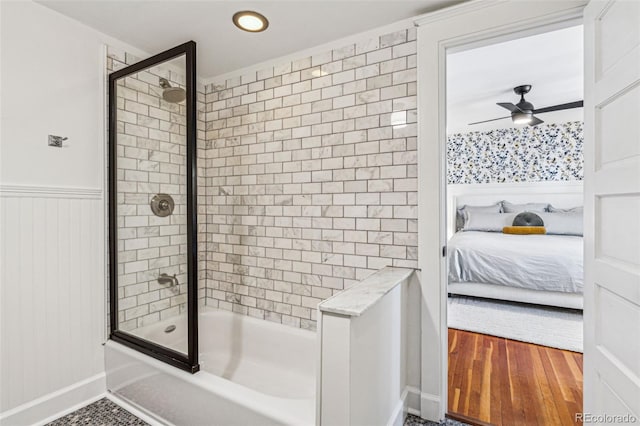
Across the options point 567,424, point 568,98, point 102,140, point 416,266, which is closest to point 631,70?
point 416,266

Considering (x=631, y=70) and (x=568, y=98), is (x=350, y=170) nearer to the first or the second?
(x=631, y=70)

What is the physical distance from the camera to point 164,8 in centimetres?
186

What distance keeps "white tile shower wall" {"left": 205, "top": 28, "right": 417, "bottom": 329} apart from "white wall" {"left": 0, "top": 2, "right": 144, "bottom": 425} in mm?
894

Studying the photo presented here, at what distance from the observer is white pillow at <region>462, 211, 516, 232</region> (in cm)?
518

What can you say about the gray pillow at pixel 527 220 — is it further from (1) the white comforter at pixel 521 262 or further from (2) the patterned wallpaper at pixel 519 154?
(2) the patterned wallpaper at pixel 519 154

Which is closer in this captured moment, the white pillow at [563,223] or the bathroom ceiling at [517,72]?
the bathroom ceiling at [517,72]

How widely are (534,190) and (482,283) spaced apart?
8.85ft

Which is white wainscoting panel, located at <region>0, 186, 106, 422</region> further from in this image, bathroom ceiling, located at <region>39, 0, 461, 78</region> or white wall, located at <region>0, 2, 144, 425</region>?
bathroom ceiling, located at <region>39, 0, 461, 78</region>

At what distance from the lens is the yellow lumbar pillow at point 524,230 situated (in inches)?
187

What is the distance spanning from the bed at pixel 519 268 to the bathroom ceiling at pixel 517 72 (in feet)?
6.02

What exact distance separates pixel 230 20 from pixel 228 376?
2413 mm

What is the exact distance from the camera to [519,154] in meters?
5.57

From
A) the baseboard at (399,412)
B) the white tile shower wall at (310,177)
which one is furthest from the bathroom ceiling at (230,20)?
the baseboard at (399,412)

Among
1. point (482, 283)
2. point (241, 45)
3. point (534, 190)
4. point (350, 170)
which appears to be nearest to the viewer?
point (350, 170)
